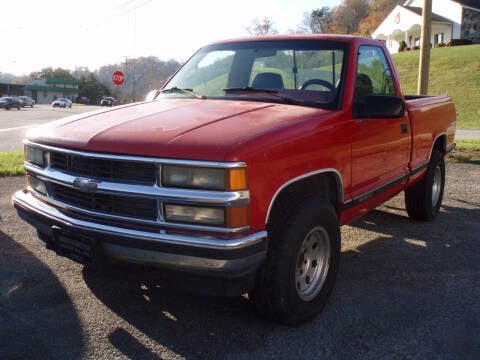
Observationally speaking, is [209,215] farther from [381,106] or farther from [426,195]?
[426,195]

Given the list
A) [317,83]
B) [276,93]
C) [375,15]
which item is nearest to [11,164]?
[276,93]

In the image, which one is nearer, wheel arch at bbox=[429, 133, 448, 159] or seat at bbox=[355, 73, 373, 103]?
seat at bbox=[355, 73, 373, 103]

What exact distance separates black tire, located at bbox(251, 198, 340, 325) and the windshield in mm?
980

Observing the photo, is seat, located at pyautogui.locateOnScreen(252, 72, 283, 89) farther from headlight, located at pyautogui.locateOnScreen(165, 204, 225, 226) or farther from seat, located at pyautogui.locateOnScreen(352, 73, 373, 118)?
headlight, located at pyautogui.locateOnScreen(165, 204, 225, 226)

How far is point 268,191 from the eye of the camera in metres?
2.94

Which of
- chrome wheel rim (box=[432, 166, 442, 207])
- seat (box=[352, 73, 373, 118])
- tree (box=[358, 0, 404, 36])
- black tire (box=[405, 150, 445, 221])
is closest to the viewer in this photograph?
seat (box=[352, 73, 373, 118])

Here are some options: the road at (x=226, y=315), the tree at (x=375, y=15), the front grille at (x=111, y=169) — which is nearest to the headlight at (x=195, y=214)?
the front grille at (x=111, y=169)

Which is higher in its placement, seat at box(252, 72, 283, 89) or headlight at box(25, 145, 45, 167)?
seat at box(252, 72, 283, 89)

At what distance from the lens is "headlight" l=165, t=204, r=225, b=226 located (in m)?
2.77

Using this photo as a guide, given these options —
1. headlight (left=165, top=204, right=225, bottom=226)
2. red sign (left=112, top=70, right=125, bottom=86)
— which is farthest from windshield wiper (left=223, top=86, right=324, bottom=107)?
red sign (left=112, top=70, right=125, bottom=86)

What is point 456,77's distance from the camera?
123ft

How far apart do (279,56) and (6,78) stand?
111 meters

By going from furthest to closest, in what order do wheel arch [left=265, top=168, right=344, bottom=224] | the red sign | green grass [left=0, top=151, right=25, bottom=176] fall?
1. the red sign
2. green grass [left=0, top=151, right=25, bottom=176]
3. wheel arch [left=265, top=168, right=344, bottom=224]

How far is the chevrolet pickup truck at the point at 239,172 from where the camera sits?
9.15 ft
